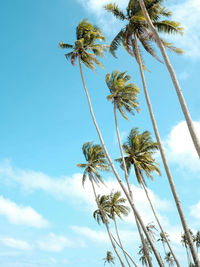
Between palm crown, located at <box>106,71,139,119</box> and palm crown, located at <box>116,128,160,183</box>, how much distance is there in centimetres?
550

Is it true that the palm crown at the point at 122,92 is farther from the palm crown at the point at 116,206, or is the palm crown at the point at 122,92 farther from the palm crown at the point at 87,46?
the palm crown at the point at 116,206

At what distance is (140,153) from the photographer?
25078 mm

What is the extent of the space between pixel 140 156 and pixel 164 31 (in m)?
14.0

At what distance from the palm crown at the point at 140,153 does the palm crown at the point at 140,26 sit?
11.7 metres

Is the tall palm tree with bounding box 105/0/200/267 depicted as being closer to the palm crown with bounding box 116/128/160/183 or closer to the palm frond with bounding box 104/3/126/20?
the palm frond with bounding box 104/3/126/20

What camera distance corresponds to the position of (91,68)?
18844 millimetres

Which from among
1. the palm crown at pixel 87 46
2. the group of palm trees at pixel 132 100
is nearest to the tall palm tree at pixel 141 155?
the group of palm trees at pixel 132 100

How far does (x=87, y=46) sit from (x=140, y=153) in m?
12.1

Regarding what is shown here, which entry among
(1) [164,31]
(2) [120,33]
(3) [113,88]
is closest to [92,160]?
(3) [113,88]

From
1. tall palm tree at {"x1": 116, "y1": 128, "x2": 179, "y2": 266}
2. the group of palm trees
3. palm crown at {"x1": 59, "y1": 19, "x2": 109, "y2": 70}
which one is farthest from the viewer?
tall palm tree at {"x1": 116, "y1": 128, "x2": 179, "y2": 266}

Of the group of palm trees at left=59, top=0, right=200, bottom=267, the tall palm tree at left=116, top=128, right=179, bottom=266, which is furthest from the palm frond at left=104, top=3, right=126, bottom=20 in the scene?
the tall palm tree at left=116, top=128, right=179, bottom=266

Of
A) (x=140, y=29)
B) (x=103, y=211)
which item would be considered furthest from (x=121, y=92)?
(x=103, y=211)

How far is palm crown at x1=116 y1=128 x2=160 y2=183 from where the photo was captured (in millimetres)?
23797

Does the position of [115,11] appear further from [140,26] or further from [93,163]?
[93,163]
